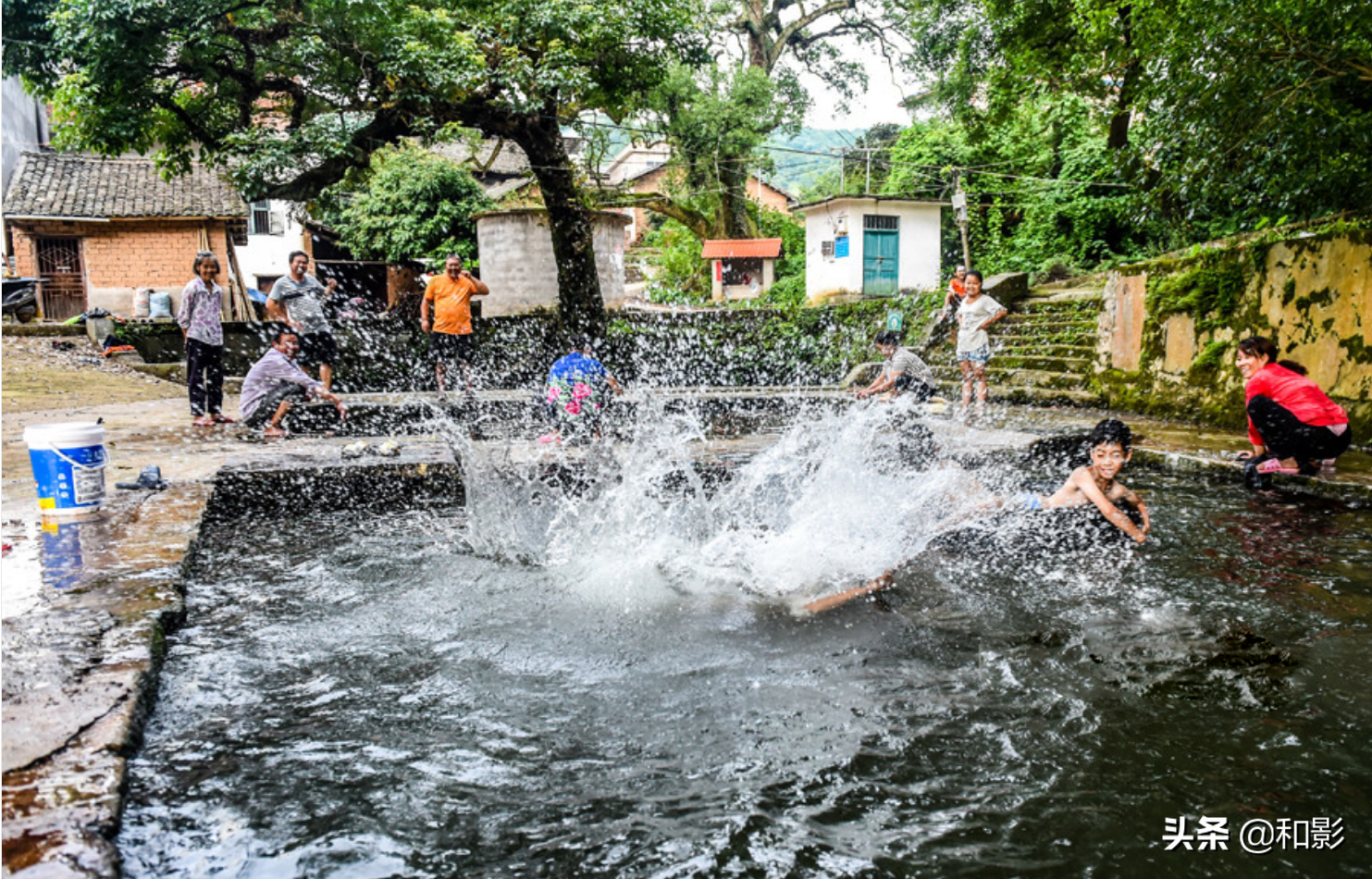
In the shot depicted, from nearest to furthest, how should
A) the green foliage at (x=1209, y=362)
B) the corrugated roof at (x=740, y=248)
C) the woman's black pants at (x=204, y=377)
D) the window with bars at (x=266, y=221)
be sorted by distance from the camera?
the woman's black pants at (x=204, y=377) → the green foliage at (x=1209, y=362) → the corrugated roof at (x=740, y=248) → the window with bars at (x=266, y=221)


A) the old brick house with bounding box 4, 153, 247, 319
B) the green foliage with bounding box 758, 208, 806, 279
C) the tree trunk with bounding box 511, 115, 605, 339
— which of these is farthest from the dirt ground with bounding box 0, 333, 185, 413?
the green foliage with bounding box 758, 208, 806, 279

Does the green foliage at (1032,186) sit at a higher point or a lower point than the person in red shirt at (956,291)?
higher

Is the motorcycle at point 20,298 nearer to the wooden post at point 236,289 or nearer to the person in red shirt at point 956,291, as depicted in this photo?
the wooden post at point 236,289

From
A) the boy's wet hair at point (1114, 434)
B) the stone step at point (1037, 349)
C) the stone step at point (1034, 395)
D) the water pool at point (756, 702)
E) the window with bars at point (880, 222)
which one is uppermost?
the window with bars at point (880, 222)

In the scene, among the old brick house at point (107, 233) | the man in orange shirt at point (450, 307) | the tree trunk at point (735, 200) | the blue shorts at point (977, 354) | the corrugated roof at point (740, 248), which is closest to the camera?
the man in orange shirt at point (450, 307)

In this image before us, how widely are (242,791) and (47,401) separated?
10552 mm

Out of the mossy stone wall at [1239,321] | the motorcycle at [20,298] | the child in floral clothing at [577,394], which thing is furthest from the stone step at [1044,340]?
the motorcycle at [20,298]

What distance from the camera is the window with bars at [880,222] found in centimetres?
2628

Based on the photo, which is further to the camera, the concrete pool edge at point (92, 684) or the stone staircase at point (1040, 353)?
the stone staircase at point (1040, 353)

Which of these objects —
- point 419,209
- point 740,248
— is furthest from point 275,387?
point 740,248

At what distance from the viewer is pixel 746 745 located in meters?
2.99

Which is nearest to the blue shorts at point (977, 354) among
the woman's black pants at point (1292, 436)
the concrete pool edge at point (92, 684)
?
the woman's black pants at point (1292, 436)

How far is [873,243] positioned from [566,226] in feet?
45.1

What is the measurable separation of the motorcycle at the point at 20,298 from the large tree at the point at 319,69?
7713 mm
